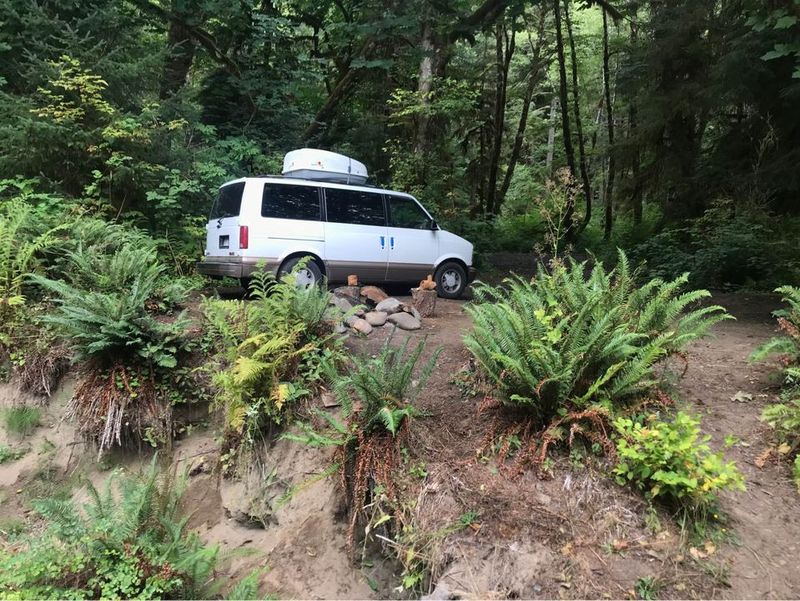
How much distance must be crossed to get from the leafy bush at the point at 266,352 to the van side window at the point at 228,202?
2.92 meters

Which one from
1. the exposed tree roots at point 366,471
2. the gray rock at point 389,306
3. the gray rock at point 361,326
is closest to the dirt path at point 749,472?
the exposed tree roots at point 366,471

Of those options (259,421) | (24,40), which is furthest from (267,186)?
(24,40)

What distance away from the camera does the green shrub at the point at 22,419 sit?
5676mm

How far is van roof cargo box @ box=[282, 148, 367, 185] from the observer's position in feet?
30.3

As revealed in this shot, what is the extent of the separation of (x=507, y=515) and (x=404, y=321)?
3890 millimetres

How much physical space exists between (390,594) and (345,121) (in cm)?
1331

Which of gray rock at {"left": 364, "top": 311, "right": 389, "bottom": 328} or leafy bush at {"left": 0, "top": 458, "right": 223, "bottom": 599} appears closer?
leafy bush at {"left": 0, "top": 458, "right": 223, "bottom": 599}

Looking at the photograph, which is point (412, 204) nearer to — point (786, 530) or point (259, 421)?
point (259, 421)

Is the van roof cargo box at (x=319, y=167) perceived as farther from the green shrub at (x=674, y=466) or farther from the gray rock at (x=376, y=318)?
the green shrub at (x=674, y=466)

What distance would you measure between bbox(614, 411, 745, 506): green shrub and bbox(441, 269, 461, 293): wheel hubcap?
6836mm

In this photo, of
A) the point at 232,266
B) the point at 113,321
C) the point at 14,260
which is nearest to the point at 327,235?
the point at 232,266

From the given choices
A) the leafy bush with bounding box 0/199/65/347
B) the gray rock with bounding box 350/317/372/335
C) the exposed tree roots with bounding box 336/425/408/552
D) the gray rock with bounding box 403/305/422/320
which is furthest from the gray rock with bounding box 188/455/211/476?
the gray rock with bounding box 403/305/422/320

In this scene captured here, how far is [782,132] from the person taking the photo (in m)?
9.12

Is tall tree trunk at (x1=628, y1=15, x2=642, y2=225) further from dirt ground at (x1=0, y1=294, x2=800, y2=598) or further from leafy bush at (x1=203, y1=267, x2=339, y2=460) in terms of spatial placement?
leafy bush at (x1=203, y1=267, x2=339, y2=460)
